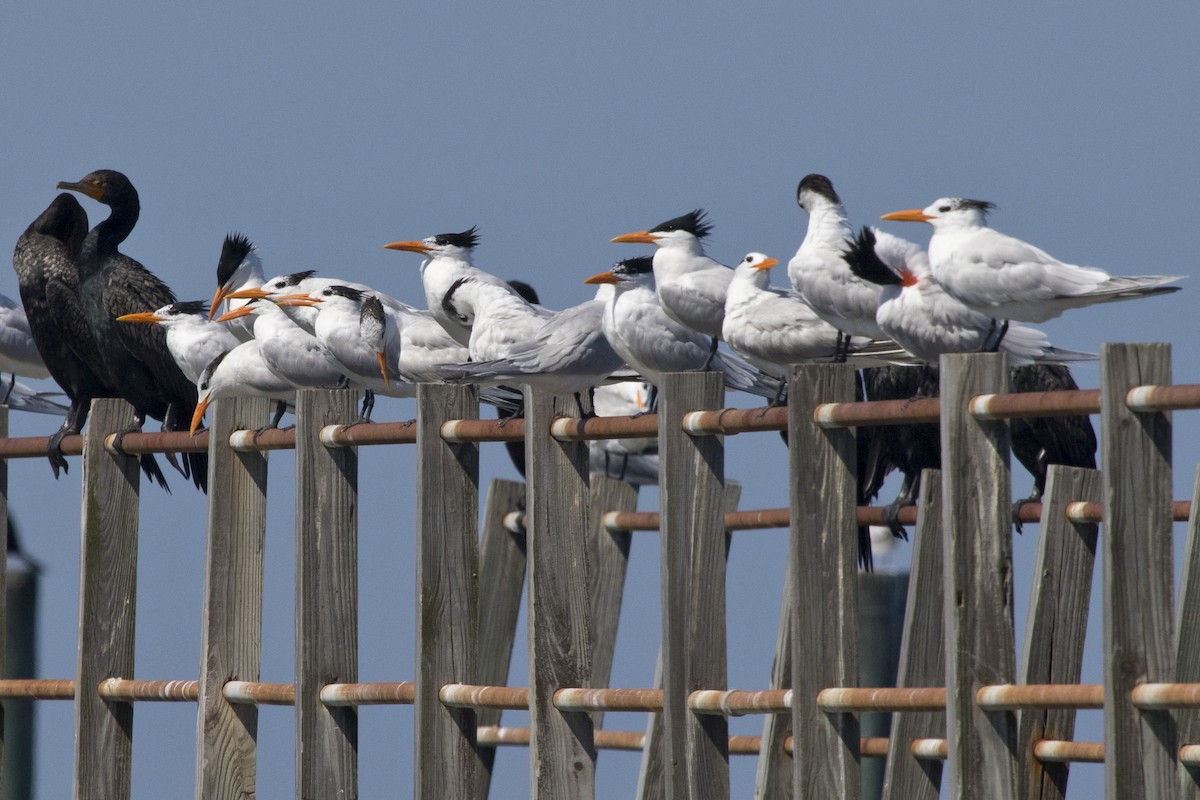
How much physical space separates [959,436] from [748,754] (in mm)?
6376

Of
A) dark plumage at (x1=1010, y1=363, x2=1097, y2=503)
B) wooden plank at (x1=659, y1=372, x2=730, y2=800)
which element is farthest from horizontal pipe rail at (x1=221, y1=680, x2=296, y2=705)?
dark plumage at (x1=1010, y1=363, x2=1097, y2=503)

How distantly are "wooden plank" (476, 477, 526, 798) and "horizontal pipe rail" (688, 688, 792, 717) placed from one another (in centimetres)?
Answer: 603

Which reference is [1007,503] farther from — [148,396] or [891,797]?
[148,396]

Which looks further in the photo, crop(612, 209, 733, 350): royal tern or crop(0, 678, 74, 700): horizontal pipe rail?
crop(0, 678, 74, 700): horizontal pipe rail

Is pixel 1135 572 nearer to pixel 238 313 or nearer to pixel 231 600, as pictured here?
pixel 231 600

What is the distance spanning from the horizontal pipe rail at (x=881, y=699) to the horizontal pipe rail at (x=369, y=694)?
2138 millimetres

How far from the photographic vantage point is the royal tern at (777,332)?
8703 millimetres

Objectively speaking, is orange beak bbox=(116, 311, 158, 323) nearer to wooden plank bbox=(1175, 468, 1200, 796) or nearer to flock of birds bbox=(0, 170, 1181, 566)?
flock of birds bbox=(0, 170, 1181, 566)

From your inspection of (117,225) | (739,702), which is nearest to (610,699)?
(739,702)

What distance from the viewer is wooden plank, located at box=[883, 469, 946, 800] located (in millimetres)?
8938

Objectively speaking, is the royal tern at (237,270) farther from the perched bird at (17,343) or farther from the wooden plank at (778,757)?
the wooden plank at (778,757)

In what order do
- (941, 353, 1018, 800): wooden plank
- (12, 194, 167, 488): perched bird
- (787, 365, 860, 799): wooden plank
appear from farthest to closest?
(12, 194, 167, 488): perched bird → (787, 365, 860, 799): wooden plank → (941, 353, 1018, 800): wooden plank

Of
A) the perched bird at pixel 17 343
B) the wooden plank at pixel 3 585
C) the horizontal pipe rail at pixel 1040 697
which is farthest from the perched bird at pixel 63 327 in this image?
the horizontal pipe rail at pixel 1040 697

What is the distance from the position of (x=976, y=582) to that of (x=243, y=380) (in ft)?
18.2
